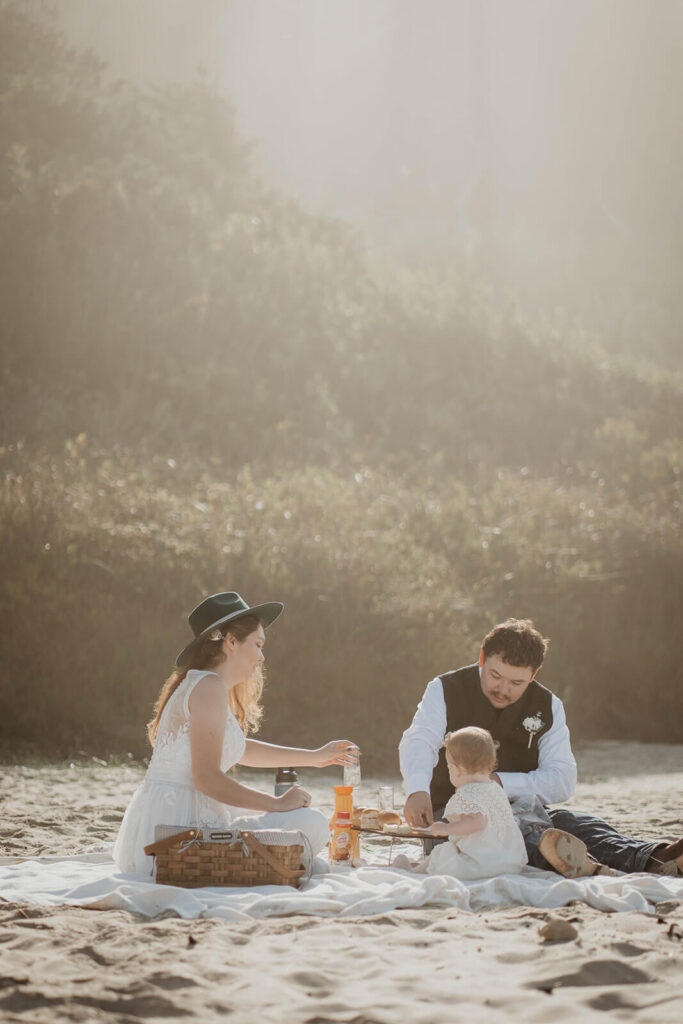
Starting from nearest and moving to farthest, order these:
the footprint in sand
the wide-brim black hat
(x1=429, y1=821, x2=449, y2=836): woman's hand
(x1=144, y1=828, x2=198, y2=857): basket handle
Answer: the footprint in sand → (x1=144, y1=828, x2=198, y2=857): basket handle → (x1=429, y1=821, x2=449, y2=836): woman's hand → the wide-brim black hat

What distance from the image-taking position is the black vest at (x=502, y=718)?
6129 millimetres

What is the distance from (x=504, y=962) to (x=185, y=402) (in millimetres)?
21287

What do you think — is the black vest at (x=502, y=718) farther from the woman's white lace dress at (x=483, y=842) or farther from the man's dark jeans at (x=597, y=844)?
the woman's white lace dress at (x=483, y=842)

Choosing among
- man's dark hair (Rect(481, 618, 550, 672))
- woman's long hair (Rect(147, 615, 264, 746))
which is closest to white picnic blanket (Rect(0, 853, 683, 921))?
woman's long hair (Rect(147, 615, 264, 746))

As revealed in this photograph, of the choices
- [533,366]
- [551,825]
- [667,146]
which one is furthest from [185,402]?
[667,146]

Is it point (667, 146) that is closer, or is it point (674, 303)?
point (674, 303)

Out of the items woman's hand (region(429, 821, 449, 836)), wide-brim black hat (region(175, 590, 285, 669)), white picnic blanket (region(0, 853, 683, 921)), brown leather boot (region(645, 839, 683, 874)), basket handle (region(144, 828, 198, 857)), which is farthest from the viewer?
brown leather boot (region(645, 839, 683, 874))

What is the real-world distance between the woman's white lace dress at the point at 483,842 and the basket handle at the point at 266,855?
78 centimetres

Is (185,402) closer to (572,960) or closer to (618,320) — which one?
(618,320)

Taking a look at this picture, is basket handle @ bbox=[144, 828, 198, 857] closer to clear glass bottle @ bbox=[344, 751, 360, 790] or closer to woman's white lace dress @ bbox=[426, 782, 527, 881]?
clear glass bottle @ bbox=[344, 751, 360, 790]

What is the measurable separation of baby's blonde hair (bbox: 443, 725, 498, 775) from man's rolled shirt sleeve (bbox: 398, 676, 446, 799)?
0.36m

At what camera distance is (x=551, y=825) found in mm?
5949

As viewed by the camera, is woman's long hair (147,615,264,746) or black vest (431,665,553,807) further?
black vest (431,665,553,807)

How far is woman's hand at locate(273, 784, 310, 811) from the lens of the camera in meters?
5.52
